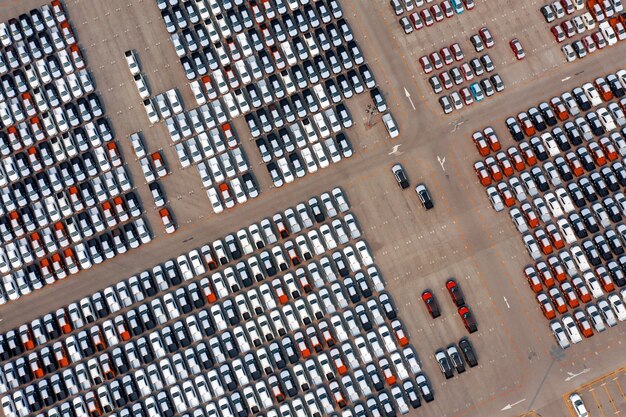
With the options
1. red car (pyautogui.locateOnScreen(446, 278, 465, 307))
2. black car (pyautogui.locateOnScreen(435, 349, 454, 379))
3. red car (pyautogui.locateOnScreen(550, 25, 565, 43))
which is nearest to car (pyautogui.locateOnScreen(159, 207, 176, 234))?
red car (pyautogui.locateOnScreen(446, 278, 465, 307))

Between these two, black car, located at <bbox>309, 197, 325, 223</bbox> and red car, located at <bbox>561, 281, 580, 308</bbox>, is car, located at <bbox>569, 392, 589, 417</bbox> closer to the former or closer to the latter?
red car, located at <bbox>561, 281, 580, 308</bbox>

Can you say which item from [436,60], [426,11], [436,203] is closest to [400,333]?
[436,203]

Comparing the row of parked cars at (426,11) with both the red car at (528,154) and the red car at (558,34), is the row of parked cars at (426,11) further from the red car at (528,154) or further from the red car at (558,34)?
the red car at (528,154)

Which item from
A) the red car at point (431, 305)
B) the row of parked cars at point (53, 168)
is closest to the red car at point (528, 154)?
the red car at point (431, 305)

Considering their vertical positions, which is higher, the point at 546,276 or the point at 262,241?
the point at 262,241

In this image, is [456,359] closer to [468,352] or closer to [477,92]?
[468,352]

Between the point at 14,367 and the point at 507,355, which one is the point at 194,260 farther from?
the point at 507,355

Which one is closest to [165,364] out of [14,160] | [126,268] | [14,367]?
[126,268]
